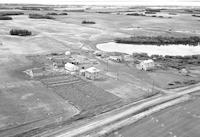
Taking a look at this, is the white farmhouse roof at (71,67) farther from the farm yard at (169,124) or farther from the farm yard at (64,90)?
the farm yard at (169,124)

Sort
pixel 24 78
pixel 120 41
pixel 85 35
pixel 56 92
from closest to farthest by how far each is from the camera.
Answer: pixel 56 92
pixel 24 78
pixel 120 41
pixel 85 35

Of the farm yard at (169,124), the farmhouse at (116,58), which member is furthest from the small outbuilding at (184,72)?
the farm yard at (169,124)

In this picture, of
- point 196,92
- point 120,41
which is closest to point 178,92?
point 196,92

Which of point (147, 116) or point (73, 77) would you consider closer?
point (147, 116)

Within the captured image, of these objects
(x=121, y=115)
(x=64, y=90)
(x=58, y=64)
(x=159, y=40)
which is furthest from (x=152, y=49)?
(x=121, y=115)

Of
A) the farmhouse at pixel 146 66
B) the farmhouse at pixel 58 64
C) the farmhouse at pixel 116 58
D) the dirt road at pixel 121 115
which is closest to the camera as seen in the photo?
the dirt road at pixel 121 115

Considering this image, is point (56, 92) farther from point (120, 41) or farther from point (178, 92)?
point (120, 41)

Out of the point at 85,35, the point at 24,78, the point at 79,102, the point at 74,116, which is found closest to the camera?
the point at 74,116
